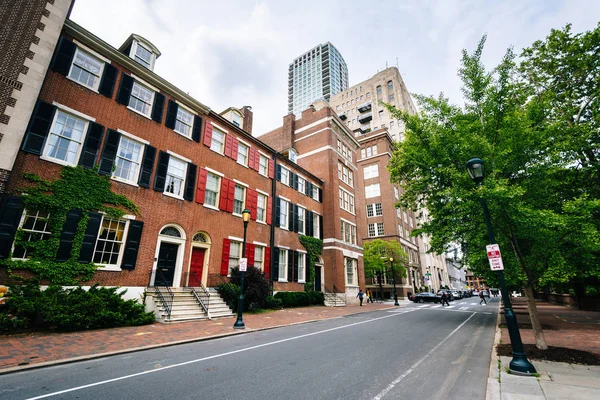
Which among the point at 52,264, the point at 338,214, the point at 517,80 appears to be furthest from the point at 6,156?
the point at 517,80

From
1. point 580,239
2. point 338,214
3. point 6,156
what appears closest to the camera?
point 580,239

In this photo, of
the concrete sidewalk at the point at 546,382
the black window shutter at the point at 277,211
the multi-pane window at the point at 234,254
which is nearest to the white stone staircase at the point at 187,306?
the multi-pane window at the point at 234,254

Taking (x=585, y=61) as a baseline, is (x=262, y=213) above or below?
below

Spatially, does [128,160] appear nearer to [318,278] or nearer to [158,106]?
[158,106]

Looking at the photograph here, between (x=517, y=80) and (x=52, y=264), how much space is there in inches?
1007

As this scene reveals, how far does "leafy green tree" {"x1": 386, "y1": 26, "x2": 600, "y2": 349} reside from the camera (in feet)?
25.6

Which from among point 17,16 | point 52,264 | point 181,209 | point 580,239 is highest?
point 17,16

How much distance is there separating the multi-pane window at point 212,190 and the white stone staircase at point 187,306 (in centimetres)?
527

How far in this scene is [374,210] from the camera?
46.2 meters

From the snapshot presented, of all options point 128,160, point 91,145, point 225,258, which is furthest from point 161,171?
point 225,258

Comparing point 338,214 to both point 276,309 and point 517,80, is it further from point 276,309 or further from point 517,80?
point 517,80

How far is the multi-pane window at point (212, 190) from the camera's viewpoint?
1642 cm

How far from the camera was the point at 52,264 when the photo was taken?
380 inches

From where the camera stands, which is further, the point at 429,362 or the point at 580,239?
the point at 580,239
